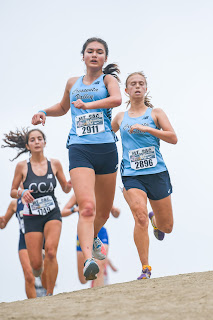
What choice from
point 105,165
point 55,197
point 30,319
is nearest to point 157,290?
point 30,319

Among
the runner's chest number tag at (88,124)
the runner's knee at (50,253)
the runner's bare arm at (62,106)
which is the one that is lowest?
the runner's knee at (50,253)

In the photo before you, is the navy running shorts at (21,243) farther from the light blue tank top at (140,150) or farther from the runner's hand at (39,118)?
the runner's hand at (39,118)

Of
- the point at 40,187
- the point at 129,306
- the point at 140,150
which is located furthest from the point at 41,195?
the point at 129,306

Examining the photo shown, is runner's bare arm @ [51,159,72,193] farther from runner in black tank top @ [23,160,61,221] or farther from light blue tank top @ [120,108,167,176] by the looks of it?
light blue tank top @ [120,108,167,176]

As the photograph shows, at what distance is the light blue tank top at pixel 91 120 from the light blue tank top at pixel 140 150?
41.3 inches

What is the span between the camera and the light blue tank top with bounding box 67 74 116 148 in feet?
16.6

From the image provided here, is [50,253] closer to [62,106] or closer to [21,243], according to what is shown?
[21,243]

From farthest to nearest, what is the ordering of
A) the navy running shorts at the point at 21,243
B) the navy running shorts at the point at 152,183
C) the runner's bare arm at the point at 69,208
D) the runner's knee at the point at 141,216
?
1. the runner's bare arm at the point at 69,208
2. the navy running shorts at the point at 21,243
3. the navy running shorts at the point at 152,183
4. the runner's knee at the point at 141,216

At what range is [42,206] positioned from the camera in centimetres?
724

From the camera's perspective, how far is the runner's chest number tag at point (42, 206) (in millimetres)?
7211

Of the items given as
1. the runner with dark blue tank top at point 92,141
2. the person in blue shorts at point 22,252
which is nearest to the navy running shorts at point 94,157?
the runner with dark blue tank top at point 92,141

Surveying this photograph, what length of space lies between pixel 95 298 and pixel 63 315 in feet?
1.77

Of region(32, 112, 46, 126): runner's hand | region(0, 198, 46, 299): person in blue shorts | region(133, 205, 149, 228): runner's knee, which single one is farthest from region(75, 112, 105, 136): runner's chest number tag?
region(0, 198, 46, 299): person in blue shorts

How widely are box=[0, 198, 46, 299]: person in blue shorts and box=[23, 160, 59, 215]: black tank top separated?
50.0 inches
